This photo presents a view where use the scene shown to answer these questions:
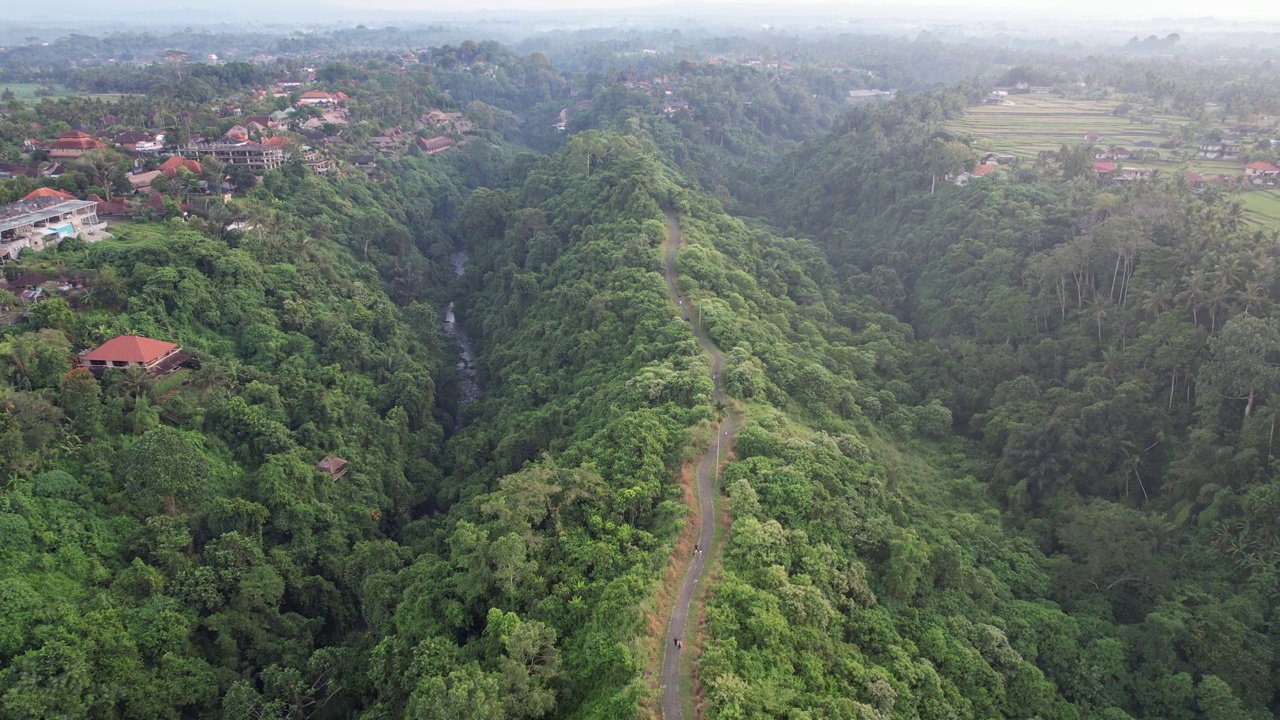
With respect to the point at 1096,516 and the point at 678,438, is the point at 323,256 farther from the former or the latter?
the point at 1096,516

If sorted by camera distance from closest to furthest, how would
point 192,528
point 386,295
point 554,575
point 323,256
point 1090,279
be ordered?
1. point 554,575
2. point 192,528
3. point 1090,279
4. point 323,256
5. point 386,295

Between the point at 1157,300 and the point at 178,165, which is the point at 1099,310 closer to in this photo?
the point at 1157,300

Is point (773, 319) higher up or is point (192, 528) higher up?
point (773, 319)

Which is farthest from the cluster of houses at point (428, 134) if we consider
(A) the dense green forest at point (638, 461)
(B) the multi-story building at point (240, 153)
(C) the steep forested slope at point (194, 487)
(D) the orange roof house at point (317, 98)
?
(C) the steep forested slope at point (194, 487)

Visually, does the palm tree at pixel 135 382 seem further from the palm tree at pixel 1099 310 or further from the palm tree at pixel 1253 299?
the palm tree at pixel 1253 299

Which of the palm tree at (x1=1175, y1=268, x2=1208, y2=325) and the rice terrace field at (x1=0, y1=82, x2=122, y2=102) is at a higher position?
the rice terrace field at (x1=0, y1=82, x2=122, y2=102)

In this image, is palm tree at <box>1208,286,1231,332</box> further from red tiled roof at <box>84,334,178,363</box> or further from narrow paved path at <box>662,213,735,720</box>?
red tiled roof at <box>84,334,178,363</box>

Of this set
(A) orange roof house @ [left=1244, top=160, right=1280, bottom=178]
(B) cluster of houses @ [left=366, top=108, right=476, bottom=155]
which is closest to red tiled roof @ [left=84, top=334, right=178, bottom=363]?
(B) cluster of houses @ [left=366, top=108, right=476, bottom=155]

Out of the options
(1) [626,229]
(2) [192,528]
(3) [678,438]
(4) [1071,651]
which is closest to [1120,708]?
(4) [1071,651]
